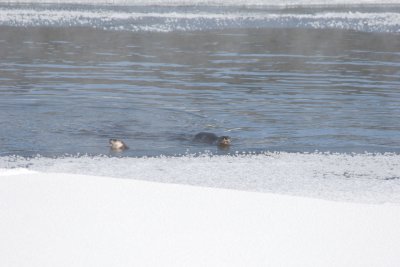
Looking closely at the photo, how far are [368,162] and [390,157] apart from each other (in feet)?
1.42

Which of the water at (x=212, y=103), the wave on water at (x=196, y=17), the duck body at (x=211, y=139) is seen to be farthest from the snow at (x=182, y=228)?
the wave on water at (x=196, y=17)

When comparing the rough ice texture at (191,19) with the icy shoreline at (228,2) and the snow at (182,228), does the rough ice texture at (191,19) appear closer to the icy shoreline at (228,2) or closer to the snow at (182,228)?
the icy shoreline at (228,2)

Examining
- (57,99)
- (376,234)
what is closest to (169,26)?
(57,99)

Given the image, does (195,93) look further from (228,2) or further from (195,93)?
(228,2)

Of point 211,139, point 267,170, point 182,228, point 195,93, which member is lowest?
point 195,93

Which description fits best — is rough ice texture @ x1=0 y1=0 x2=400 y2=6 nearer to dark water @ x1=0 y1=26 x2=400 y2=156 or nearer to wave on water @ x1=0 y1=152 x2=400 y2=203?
dark water @ x1=0 y1=26 x2=400 y2=156

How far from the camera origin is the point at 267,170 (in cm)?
755

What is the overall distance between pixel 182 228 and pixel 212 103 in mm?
6686

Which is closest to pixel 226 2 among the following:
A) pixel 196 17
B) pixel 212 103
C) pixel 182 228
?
pixel 196 17

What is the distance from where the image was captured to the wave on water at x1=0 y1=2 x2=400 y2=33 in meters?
25.7

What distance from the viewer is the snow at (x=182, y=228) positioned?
480cm

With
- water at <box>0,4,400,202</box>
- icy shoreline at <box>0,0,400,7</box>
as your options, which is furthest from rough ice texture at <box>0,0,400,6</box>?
water at <box>0,4,400,202</box>

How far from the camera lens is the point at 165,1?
119ft

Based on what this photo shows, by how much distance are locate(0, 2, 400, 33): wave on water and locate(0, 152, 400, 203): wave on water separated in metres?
16.3
